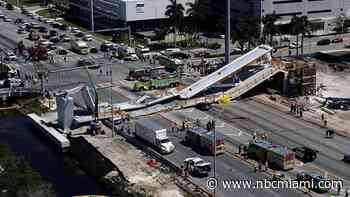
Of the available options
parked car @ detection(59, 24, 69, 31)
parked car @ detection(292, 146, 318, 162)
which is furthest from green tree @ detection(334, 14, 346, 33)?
parked car @ detection(292, 146, 318, 162)

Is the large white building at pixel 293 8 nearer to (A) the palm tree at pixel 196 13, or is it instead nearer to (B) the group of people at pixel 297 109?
(A) the palm tree at pixel 196 13

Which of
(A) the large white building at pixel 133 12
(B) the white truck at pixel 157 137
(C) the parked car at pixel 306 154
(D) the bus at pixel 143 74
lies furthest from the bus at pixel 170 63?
(C) the parked car at pixel 306 154

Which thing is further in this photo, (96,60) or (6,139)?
(96,60)

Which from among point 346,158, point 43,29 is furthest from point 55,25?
point 346,158

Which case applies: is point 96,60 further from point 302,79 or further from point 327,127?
point 327,127

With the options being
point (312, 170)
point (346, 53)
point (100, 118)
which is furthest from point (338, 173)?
point (346, 53)

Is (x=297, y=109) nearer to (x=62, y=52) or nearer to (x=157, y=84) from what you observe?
(x=157, y=84)

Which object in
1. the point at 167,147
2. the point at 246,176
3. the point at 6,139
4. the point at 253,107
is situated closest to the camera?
the point at 246,176
